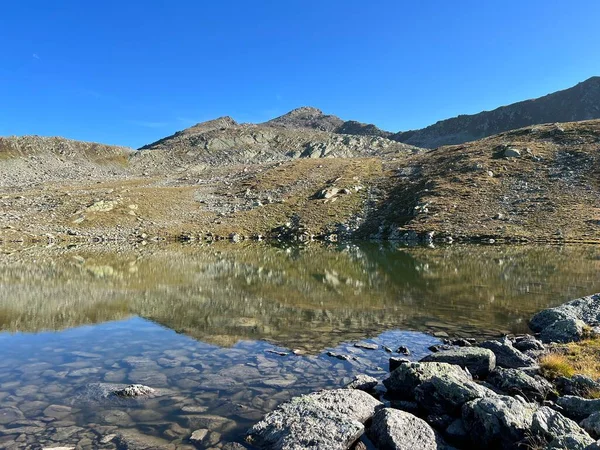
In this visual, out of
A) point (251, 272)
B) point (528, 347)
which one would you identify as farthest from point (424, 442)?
point (251, 272)

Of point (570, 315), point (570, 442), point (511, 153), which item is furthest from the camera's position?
point (511, 153)

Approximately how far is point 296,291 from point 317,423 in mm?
16368

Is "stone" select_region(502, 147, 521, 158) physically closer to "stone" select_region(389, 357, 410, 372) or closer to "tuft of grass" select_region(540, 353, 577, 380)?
"tuft of grass" select_region(540, 353, 577, 380)

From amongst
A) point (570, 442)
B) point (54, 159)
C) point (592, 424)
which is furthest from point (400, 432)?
point (54, 159)

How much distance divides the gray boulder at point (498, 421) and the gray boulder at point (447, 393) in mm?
598

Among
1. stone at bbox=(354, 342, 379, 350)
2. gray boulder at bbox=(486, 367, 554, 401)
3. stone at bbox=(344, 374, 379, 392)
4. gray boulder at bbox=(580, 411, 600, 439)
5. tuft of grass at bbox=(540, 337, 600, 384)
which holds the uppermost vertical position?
gray boulder at bbox=(580, 411, 600, 439)

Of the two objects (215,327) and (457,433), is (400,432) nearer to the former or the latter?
(457,433)

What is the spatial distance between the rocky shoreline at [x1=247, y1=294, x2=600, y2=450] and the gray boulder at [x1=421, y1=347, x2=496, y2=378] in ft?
0.08

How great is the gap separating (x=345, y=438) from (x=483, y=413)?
2592 mm

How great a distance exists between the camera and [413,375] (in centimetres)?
977

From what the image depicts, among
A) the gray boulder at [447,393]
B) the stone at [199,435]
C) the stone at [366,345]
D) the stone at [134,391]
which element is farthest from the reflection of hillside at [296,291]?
the stone at [199,435]

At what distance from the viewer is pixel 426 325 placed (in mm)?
16953

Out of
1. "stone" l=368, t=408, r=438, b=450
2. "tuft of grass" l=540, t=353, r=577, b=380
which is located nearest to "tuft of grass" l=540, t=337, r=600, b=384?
"tuft of grass" l=540, t=353, r=577, b=380

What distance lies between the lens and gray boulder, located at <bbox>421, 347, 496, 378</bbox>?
10891 mm
